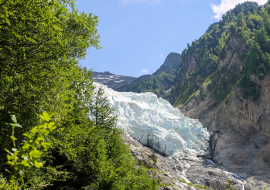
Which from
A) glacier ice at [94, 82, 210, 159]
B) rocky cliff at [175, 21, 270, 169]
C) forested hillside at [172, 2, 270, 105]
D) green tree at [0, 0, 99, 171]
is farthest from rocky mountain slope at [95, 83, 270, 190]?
green tree at [0, 0, 99, 171]

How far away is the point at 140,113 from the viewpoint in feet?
136

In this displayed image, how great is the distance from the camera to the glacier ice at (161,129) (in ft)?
121

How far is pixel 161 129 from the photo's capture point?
128ft

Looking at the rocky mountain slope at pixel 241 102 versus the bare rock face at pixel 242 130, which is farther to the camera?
the rocky mountain slope at pixel 241 102

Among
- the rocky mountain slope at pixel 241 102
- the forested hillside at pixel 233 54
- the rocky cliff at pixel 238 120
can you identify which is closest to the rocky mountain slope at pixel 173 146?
the rocky cliff at pixel 238 120

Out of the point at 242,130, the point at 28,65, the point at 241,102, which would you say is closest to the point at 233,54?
the point at 241,102

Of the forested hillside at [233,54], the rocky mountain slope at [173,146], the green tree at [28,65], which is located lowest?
the rocky mountain slope at [173,146]

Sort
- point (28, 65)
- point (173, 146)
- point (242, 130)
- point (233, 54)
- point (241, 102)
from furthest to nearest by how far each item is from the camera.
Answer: point (233, 54) → point (241, 102) → point (242, 130) → point (173, 146) → point (28, 65)

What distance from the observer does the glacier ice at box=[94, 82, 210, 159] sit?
121ft

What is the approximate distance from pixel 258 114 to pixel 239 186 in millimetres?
18866

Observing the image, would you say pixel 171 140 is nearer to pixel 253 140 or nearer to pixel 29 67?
pixel 253 140

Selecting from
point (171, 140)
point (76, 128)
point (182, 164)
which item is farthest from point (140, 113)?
point (76, 128)

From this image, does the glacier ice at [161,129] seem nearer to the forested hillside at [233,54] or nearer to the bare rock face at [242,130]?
the bare rock face at [242,130]

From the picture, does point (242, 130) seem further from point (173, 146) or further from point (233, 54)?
point (233, 54)
